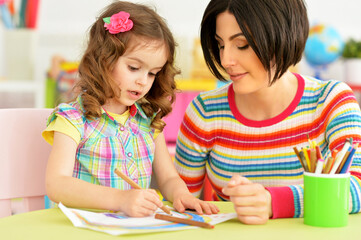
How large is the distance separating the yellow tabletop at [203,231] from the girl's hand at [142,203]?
4.1 inches

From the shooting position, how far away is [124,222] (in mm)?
945

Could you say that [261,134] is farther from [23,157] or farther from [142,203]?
[23,157]

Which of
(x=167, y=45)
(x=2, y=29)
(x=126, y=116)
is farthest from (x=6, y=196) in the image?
(x=2, y=29)

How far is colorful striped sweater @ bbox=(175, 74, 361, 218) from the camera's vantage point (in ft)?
4.11

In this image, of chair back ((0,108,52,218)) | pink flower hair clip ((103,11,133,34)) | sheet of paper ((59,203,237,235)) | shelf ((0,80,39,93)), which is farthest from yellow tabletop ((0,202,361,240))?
shelf ((0,80,39,93))

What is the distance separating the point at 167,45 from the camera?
133 centimetres

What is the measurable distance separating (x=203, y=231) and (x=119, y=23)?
1.92 feet

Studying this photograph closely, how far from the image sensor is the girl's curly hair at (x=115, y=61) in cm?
127

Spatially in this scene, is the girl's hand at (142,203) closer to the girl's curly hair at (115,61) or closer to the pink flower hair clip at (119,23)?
the girl's curly hair at (115,61)

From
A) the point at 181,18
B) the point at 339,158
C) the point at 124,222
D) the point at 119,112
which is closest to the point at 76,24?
the point at 181,18

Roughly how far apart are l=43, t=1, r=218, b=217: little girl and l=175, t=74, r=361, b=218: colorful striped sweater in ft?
0.32

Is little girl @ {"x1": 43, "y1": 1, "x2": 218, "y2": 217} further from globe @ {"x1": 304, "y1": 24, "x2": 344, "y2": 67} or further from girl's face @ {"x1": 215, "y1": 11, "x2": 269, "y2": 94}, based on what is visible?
globe @ {"x1": 304, "y1": 24, "x2": 344, "y2": 67}

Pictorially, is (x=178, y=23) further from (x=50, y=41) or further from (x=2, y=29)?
(x=2, y=29)

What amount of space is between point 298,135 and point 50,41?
242cm
